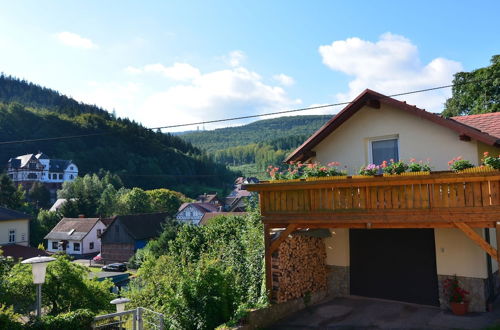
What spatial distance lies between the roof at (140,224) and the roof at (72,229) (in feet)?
23.5

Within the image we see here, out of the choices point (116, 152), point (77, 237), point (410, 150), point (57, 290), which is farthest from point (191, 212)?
point (116, 152)

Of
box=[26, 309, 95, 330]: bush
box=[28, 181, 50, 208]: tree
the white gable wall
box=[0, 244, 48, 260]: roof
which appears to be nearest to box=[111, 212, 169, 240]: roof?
box=[0, 244, 48, 260]: roof

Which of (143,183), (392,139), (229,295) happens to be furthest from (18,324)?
(143,183)

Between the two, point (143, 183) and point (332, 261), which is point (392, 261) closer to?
point (332, 261)

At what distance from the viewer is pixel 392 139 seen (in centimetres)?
1239

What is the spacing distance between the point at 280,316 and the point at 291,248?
6.33 feet

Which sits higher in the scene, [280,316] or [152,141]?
[152,141]

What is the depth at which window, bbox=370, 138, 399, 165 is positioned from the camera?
1232 cm

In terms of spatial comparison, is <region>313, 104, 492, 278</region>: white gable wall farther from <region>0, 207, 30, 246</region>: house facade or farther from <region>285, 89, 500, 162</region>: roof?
<region>0, 207, 30, 246</region>: house facade

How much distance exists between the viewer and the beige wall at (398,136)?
1119cm

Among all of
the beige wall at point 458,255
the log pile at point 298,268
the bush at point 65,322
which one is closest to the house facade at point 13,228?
the bush at point 65,322

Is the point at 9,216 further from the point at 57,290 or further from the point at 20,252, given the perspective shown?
the point at 57,290

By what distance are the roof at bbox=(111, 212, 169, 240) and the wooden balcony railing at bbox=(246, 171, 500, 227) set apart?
1670 inches

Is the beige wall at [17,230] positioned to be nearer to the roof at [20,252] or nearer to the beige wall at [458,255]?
the roof at [20,252]
